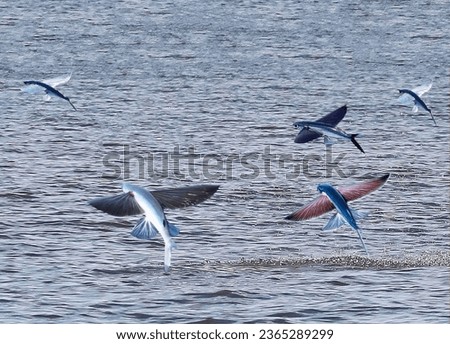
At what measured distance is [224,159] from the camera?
25.0 metres

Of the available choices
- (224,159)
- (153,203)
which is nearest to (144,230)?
Result: (153,203)

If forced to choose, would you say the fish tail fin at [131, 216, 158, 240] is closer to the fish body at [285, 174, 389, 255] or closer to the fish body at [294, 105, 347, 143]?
the fish body at [285, 174, 389, 255]

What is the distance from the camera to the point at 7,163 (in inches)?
960

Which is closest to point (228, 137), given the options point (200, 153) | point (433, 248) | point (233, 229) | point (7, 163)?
point (200, 153)

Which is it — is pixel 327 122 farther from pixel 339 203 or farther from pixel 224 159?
pixel 224 159

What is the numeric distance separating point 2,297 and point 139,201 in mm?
4563

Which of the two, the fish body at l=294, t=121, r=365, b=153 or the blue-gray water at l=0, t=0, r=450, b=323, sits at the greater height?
the fish body at l=294, t=121, r=365, b=153

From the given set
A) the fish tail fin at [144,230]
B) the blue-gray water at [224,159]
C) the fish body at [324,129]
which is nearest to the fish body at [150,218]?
the fish tail fin at [144,230]

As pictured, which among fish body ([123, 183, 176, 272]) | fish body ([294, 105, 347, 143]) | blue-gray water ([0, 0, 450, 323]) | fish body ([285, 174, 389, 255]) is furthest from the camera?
blue-gray water ([0, 0, 450, 323])

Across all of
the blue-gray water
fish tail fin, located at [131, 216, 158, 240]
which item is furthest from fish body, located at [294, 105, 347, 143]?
fish tail fin, located at [131, 216, 158, 240]

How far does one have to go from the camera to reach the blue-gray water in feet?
52.3

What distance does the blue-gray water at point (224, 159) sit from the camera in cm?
1593

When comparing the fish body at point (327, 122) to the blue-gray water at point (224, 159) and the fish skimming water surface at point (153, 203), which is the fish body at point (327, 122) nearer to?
the blue-gray water at point (224, 159)

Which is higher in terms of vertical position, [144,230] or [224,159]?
[144,230]
